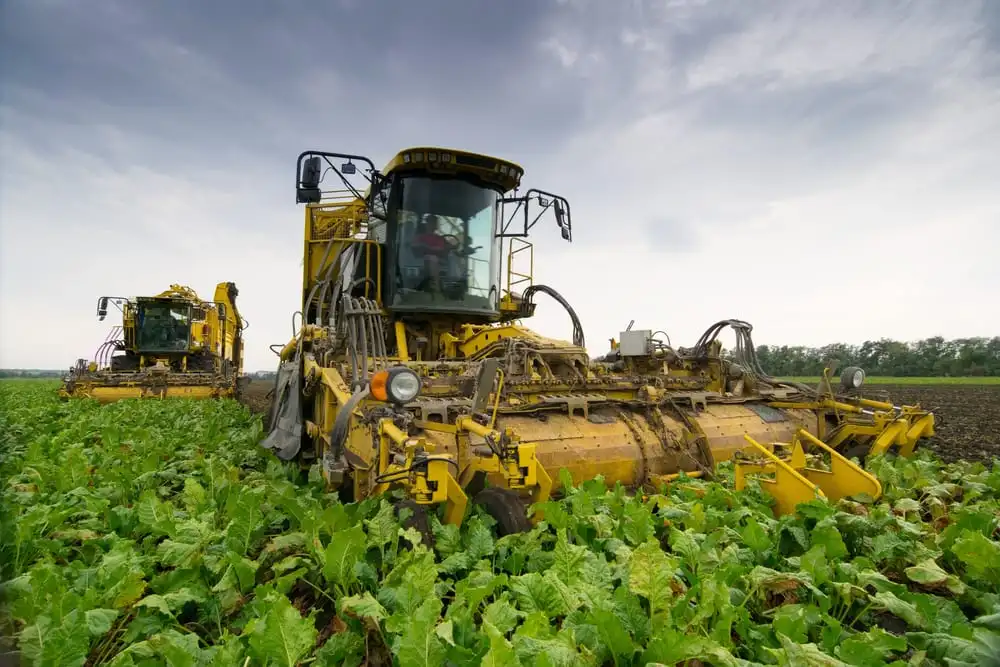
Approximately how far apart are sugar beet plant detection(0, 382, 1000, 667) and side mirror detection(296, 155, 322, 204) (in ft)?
10.2

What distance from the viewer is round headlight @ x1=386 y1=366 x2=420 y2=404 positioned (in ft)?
14.0

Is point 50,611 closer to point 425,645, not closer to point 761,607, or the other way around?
point 425,645

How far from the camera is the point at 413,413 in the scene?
4.88 meters

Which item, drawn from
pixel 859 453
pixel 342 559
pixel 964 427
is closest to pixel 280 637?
pixel 342 559

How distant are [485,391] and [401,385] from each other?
604 millimetres

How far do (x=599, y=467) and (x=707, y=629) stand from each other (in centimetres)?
251

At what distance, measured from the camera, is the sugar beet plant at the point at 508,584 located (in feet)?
8.03

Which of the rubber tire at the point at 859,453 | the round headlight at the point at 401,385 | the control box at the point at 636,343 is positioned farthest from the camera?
the control box at the point at 636,343

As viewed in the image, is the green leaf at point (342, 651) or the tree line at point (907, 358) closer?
the green leaf at point (342, 651)

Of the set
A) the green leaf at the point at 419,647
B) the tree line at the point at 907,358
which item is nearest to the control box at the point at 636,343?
the green leaf at the point at 419,647

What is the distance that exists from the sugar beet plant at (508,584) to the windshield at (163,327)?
16.8 m

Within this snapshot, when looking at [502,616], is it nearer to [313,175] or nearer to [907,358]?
[313,175]

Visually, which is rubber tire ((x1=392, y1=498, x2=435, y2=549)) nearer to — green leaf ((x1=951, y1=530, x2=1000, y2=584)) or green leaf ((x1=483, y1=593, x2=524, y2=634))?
green leaf ((x1=483, y1=593, x2=524, y2=634))

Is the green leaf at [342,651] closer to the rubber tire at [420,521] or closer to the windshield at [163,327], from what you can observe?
the rubber tire at [420,521]
